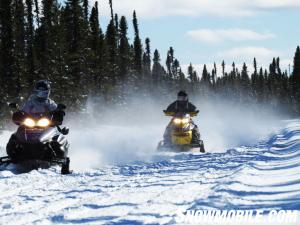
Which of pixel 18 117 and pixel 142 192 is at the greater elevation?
pixel 18 117

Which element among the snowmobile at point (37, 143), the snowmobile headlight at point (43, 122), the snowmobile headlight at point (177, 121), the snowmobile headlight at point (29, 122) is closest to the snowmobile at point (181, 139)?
the snowmobile headlight at point (177, 121)

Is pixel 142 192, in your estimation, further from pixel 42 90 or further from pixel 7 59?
pixel 7 59

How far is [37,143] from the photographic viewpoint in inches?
378

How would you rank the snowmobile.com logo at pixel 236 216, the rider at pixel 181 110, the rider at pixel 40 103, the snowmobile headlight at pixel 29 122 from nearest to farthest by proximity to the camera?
the snowmobile.com logo at pixel 236 216
the snowmobile headlight at pixel 29 122
the rider at pixel 40 103
the rider at pixel 181 110

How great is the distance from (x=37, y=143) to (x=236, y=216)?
5.58m

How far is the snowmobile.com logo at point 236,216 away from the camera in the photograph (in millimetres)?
4746

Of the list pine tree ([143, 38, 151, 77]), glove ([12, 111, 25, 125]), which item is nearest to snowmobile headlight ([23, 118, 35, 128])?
glove ([12, 111, 25, 125])

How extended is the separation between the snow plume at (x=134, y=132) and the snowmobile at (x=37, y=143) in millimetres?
1167

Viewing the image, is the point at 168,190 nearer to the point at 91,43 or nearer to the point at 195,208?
the point at 195,208

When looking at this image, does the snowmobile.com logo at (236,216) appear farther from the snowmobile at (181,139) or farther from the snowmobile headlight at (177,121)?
the snowmobile headlight at (177,121)

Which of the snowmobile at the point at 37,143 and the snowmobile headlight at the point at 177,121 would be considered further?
the snowmobile headlight at the point at 177,121

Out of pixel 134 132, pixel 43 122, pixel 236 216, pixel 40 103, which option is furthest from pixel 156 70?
pixel 236 216

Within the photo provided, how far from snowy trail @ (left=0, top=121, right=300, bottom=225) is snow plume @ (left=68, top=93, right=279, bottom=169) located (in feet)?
8.52

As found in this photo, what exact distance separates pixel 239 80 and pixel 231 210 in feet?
477
